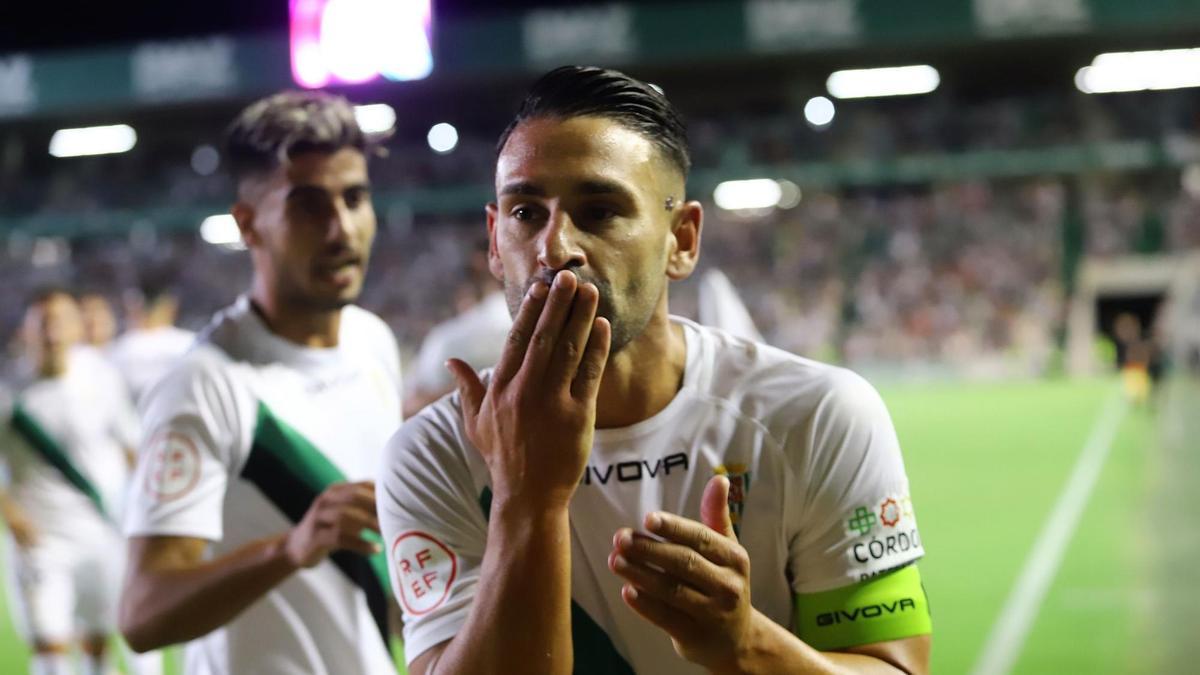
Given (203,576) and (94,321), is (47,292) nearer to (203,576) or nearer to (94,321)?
(94,321)

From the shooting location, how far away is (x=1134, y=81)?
81.7ft

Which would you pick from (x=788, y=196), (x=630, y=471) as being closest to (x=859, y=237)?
(x=788, y=196)

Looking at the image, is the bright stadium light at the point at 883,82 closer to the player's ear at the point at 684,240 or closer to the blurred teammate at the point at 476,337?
the blurred teammate at the point at 476,337

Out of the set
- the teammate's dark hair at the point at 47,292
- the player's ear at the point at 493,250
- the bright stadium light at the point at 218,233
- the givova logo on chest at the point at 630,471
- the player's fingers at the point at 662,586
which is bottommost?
the player's fingers at the point at 662,586

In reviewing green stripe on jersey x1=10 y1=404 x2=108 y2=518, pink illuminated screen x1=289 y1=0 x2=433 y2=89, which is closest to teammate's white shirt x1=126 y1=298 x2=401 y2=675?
green stripe on jersey x1=10 y1=404 x2=108 y2=518

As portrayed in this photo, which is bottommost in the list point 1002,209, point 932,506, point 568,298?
point 932,506

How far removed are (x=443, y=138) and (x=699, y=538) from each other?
26292 millimetres

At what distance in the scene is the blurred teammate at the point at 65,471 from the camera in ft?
18.7

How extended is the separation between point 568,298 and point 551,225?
15cm

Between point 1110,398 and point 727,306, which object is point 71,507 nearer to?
point 727,306

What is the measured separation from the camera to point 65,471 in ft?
20.0

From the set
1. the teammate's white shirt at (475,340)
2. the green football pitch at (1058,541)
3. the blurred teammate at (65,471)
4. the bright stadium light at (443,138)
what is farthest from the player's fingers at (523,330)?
the bright stadium light at (443,138)

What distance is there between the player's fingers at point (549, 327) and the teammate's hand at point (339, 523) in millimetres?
783

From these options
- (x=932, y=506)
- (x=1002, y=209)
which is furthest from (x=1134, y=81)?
(x=932, y=506)
